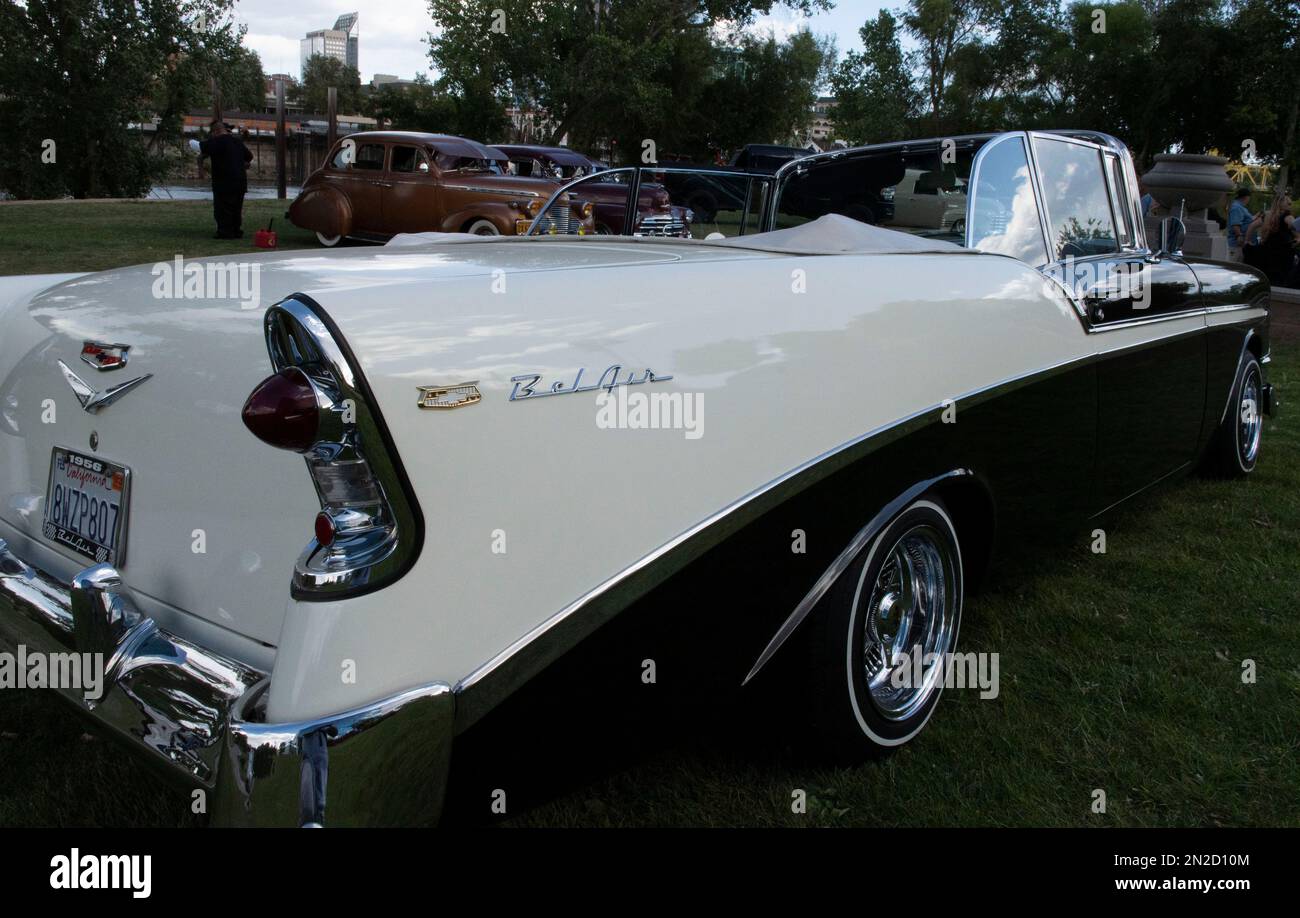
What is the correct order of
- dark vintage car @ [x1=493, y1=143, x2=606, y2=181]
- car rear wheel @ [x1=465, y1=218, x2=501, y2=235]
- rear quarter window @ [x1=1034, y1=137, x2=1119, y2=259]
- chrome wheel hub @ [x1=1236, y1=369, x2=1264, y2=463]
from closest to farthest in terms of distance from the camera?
rear quarter window @ [x1=1034, y1=137, x2=1119, y2=259] < chrome wheel hub @ [x1=1236, y1=369, x2=1264, y2=463] < car rear wheel @ [x1=465, y1=218, x2=501, y2=235] < dark vintage car @ [x1=493, y1=143, x2=606, y2=181]

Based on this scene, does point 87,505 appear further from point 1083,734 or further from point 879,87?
point 879,87

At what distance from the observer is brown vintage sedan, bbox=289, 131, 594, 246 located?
45.0 feet

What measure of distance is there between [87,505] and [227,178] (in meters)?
13.2

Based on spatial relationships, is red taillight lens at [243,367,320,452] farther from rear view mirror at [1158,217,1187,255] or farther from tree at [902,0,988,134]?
tree at [902,0,988,134]

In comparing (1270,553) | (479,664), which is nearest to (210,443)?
(479,664)

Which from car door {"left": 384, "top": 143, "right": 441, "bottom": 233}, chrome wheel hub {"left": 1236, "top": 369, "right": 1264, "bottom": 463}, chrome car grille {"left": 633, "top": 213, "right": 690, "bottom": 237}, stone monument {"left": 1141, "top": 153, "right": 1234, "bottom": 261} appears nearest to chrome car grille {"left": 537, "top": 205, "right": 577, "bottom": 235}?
chrome car grille {"left": 633, "top": 213, "right": 690, "bottom": 237}

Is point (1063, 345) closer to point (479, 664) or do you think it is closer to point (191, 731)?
point (479, 664)

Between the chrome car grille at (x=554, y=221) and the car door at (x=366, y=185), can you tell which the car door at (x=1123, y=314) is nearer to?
the chrome car grille at (x=554, y=221)

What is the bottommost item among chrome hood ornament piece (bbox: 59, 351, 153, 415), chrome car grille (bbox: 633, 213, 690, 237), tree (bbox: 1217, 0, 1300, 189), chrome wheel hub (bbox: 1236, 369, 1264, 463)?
chrome wheel hub (bbox: 1236, 369, 1264, 463)

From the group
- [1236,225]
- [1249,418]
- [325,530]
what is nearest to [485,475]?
[325,530]

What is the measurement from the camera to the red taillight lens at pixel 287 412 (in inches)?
59.5

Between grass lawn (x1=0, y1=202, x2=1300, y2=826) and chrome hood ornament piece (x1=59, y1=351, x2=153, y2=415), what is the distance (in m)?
0.59

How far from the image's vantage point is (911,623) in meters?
2.68
